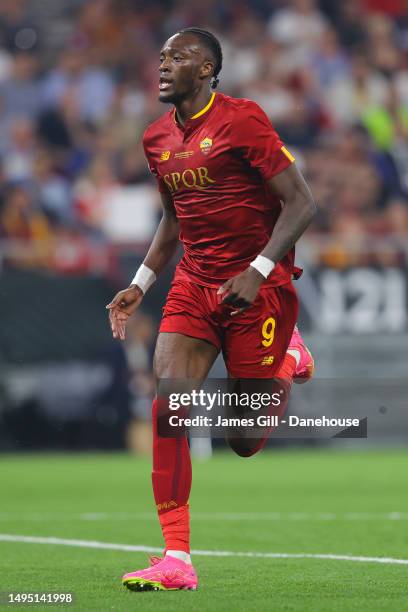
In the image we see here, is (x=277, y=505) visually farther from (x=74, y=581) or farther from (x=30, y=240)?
(x=30, y=240)

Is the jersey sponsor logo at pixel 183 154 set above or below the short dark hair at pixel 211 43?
below

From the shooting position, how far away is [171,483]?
5.90 meters

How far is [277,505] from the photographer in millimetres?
10211

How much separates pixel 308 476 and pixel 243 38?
26.0 feet

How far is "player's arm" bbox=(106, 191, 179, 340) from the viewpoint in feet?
20.7

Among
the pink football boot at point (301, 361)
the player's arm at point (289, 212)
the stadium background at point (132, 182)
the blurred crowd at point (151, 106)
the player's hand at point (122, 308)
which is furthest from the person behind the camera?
the blurred crowd at point (151, 106)

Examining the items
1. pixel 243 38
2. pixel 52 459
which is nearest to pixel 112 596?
pixel 52 459

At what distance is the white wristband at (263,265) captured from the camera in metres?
5.75

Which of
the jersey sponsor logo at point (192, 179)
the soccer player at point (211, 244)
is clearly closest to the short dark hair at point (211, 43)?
the soccer player at point (211, 244)

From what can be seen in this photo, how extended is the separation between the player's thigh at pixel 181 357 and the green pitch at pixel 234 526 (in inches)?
35.5

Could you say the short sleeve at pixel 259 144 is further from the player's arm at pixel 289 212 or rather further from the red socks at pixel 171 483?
the red socks at pixel 171 483

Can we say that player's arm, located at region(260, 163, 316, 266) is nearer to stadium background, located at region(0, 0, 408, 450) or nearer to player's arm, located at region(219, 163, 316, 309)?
player's arm, located at region(219, 163, 316, 309)

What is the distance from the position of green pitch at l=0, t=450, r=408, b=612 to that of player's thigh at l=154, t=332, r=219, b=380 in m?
0.90

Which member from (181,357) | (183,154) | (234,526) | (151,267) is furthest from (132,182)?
(181,357)
